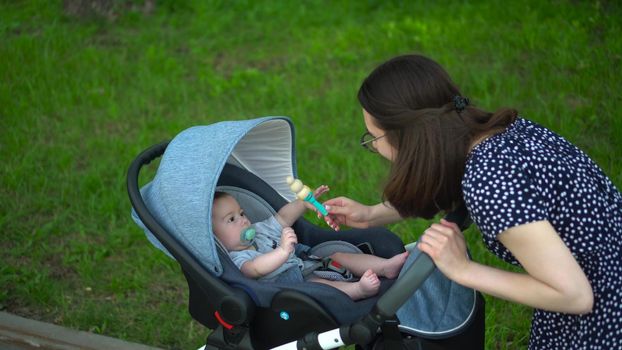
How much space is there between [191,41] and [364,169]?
2.78m

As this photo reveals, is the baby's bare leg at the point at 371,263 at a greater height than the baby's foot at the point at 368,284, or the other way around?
the baby's foot at the point at 368,284

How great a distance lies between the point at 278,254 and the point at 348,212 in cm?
35

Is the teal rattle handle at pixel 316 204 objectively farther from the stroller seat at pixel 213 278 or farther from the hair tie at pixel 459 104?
the hair tie at pixel 459 104

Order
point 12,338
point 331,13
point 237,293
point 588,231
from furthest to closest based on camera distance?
1. point 331,13
2. point 12,338
3. point 237,293
4. point 588,231

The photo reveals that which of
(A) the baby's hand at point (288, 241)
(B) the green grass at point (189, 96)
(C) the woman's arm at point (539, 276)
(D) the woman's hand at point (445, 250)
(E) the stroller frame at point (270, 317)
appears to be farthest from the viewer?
(B) the green grass at point (189, 96)

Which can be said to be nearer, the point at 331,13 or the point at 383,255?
the point at 383,255

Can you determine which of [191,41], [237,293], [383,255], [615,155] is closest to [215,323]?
[237,293]

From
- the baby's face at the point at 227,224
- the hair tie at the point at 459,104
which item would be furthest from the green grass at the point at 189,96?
the hair tie at the point at 459,104

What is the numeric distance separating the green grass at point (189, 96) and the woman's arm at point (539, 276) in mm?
1600

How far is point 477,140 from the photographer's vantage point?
2.46 meters

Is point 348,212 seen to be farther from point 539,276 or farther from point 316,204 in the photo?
point 539,276

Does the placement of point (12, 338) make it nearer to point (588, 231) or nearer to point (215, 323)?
point (215, 323)

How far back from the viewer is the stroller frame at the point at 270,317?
8.30 feet

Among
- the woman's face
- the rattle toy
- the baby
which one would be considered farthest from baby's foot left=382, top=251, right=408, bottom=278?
the woman's face
